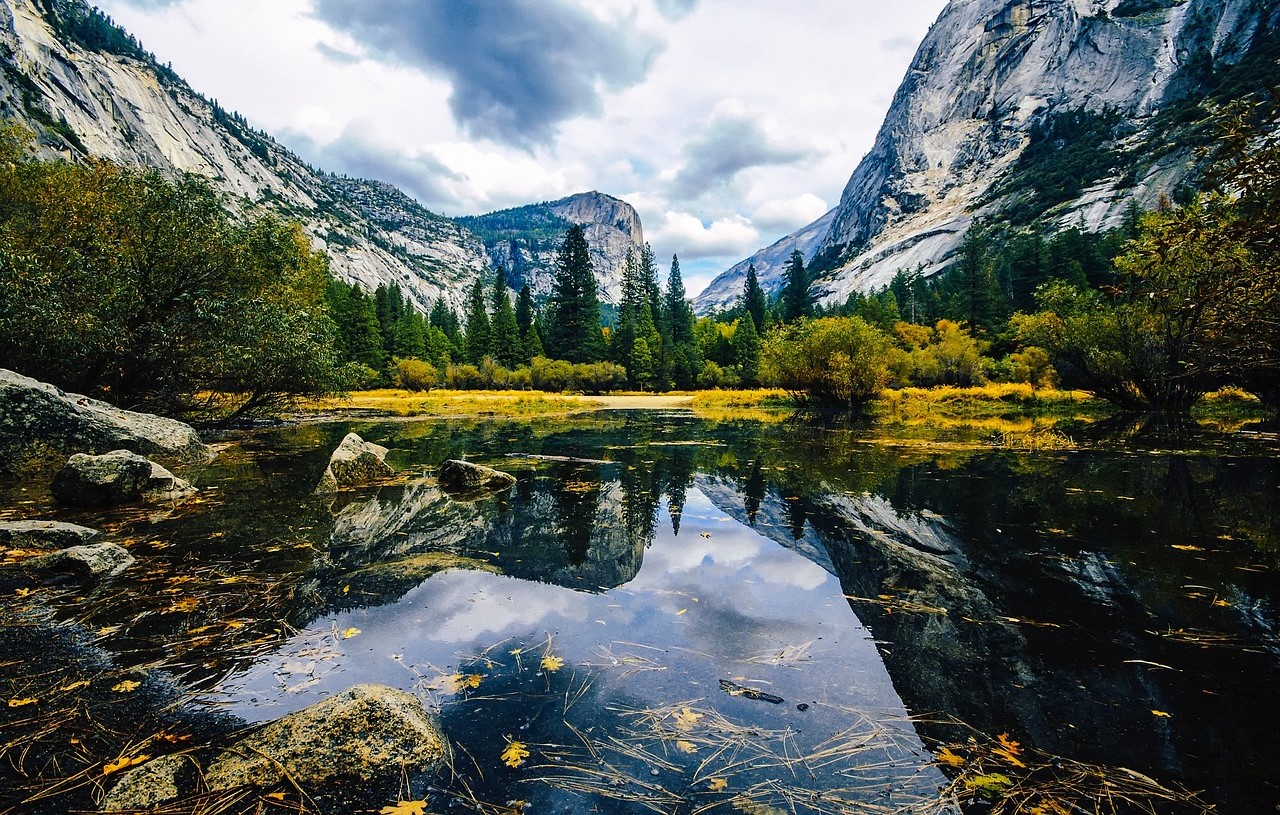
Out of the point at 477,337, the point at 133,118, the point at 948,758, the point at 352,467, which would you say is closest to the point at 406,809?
the point at 948,758

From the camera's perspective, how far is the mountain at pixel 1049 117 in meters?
109

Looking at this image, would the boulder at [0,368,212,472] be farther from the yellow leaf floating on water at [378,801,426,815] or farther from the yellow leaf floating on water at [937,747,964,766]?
the yellow leaf floating on water at [937,747,964,766]

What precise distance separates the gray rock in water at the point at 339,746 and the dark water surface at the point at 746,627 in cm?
26

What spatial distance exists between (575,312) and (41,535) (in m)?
63.8

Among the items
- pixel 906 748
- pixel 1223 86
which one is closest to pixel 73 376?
pixel 906 748

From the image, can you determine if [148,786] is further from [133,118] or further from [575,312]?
[133,118]

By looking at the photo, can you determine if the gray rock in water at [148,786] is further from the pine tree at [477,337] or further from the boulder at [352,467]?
the pine tree at [477,337]

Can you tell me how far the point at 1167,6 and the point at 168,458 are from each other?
243647mm

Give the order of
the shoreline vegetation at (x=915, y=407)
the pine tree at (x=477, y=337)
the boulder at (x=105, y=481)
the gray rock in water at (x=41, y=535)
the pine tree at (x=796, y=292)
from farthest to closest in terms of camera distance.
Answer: the pine tree at (x=796, y=292), the pine tree at (x=477, y=337), the shoreline vegetation at (x=915, y=407), the boulder at (x=105, y=481), the gray rock in water at (x=41, y=535)

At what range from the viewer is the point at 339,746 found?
9.98 feet

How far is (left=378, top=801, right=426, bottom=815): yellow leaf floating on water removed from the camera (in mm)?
2725

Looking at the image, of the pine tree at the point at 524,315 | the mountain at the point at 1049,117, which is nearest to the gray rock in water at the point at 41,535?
the pine tree at the point at 524,315

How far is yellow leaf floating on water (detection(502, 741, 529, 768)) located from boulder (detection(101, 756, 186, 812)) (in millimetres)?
1643

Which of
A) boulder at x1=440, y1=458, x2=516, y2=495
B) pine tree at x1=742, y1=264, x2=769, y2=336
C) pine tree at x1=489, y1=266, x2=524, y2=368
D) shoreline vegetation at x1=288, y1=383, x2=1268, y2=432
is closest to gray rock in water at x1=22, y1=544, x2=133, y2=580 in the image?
boulder at x1=440, y1=458, x2=516, y2=495
